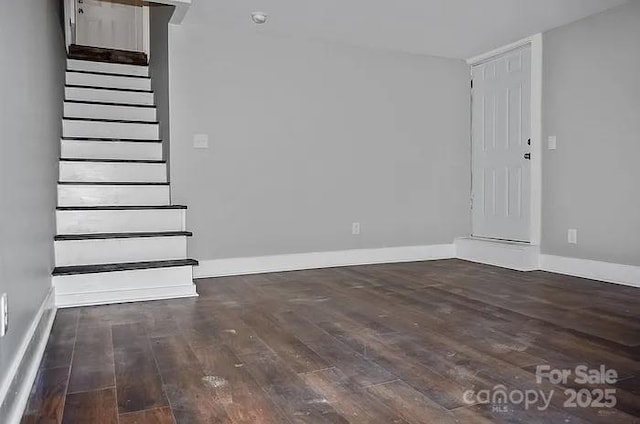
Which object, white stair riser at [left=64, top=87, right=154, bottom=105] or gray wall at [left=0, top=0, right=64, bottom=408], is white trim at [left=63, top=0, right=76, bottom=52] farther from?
gray wall at [left=0, top=0, right=64, bottom=408]

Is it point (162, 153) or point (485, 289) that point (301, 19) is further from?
point (485, 289)

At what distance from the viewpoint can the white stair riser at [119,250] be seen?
317 cm

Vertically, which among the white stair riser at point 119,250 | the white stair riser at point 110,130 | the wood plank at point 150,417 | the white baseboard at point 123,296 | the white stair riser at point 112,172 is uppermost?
the white stair riser at point 110,130

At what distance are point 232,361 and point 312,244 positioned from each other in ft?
7.91

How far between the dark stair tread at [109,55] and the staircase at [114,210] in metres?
1.54

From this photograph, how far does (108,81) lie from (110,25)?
223cm

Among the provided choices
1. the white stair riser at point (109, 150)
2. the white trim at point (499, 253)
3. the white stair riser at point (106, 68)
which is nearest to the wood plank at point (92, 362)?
the white stair riser at point (109, 150)

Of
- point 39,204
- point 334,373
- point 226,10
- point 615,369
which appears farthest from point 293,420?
point 226,10

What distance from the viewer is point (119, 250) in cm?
328

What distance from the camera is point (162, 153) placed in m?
4.41

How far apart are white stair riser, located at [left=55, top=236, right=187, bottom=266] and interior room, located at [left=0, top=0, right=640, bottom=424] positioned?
0.01 metres

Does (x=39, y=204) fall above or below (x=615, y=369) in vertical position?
above

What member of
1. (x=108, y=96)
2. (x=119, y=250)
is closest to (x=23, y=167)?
(x=119, y=250)

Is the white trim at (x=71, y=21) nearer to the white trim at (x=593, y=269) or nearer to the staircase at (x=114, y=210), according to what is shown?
the staircase at (x=114, y=210)
